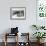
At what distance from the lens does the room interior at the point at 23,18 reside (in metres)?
7.16

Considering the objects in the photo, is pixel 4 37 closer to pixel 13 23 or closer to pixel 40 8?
pixel 13 23

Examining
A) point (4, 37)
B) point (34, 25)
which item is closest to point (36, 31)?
point (34, 25)

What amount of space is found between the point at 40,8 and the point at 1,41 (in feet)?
7.98

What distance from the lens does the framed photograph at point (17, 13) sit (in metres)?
7.15

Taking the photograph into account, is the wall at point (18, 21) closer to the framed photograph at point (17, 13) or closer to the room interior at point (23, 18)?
the room interior at point (23, 18)

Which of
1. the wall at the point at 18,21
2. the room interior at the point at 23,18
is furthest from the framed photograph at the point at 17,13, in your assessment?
the wall at the point at 18,21

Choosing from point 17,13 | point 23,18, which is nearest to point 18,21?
point 23,18

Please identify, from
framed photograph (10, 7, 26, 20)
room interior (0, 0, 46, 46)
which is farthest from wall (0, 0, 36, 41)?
framed photograph (10, 7, 26, 20)

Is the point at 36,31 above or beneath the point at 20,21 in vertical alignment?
beneath

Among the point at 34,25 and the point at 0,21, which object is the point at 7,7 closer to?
the point at 0,21

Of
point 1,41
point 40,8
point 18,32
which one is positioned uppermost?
point 40,8

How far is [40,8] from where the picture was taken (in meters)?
7.24

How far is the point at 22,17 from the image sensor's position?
7191 mm

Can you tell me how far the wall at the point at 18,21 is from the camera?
7.16 metres
